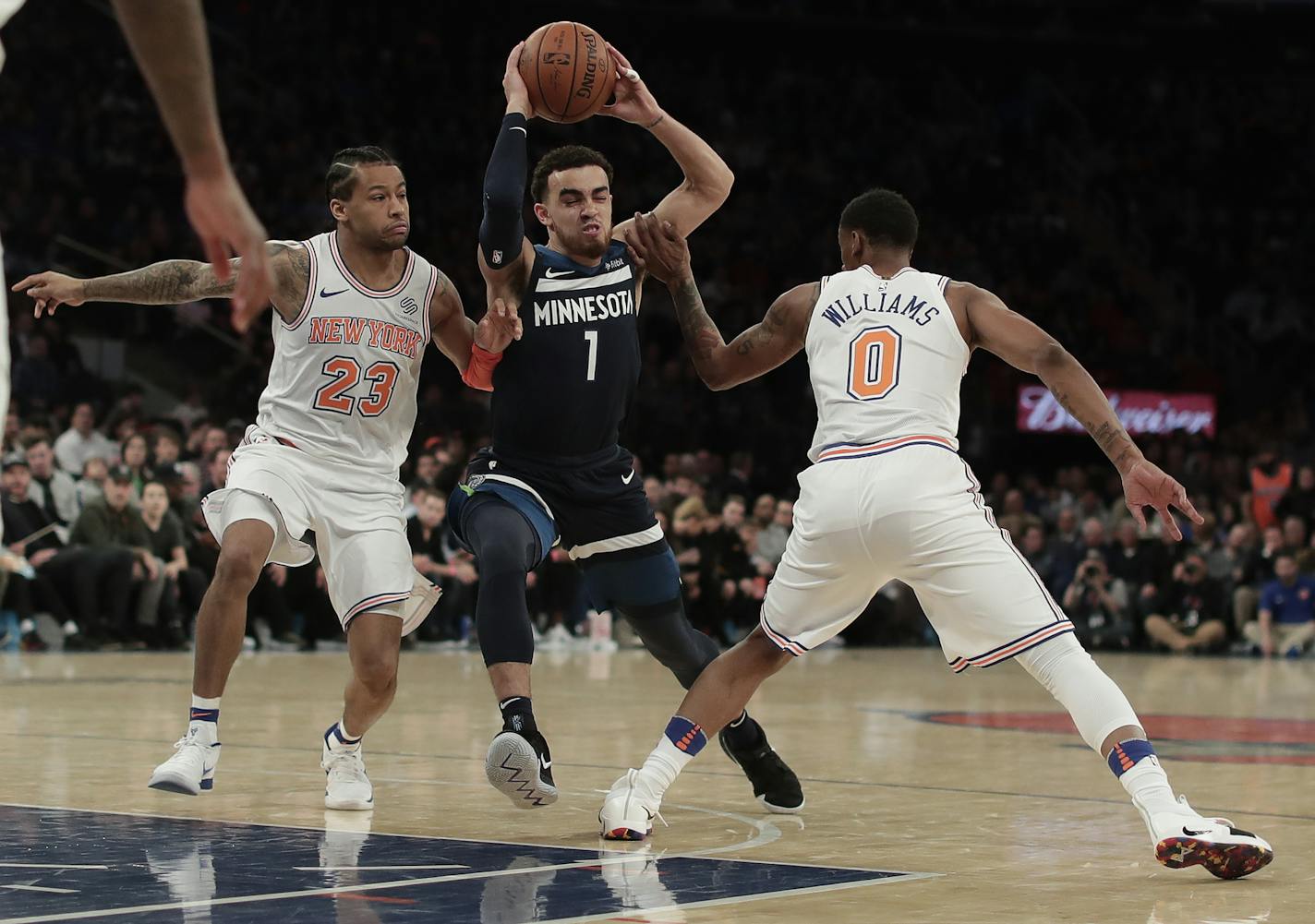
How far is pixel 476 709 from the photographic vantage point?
10.6 m

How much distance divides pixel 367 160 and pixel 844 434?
6.76 ft

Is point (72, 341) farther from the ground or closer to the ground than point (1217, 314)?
closer to the ground

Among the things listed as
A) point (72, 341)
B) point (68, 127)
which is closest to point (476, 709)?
point (72, 341)

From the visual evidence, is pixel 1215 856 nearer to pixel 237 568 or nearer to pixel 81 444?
pixel 237 568

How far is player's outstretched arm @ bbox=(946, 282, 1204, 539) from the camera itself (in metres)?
5.40

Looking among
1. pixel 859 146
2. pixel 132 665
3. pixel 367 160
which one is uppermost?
pixel 859 146

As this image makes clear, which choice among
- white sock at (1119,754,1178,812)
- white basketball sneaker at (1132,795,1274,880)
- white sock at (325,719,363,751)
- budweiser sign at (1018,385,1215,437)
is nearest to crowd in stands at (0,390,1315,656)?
budweiser sign at (1018,385,1215,437)

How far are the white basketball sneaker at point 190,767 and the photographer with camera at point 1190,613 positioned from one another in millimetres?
14625

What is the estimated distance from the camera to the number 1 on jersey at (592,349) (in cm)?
652

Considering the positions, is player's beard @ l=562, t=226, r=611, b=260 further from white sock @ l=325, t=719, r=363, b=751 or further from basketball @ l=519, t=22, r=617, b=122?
white sock @ l=325, t=719, r=363, b=751

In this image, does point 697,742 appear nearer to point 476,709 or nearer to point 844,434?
point 844,434

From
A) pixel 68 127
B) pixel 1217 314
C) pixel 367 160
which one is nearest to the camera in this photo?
pixel 367 160

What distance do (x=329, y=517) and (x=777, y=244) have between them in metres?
19.7

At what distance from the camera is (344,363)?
21.7 feet
